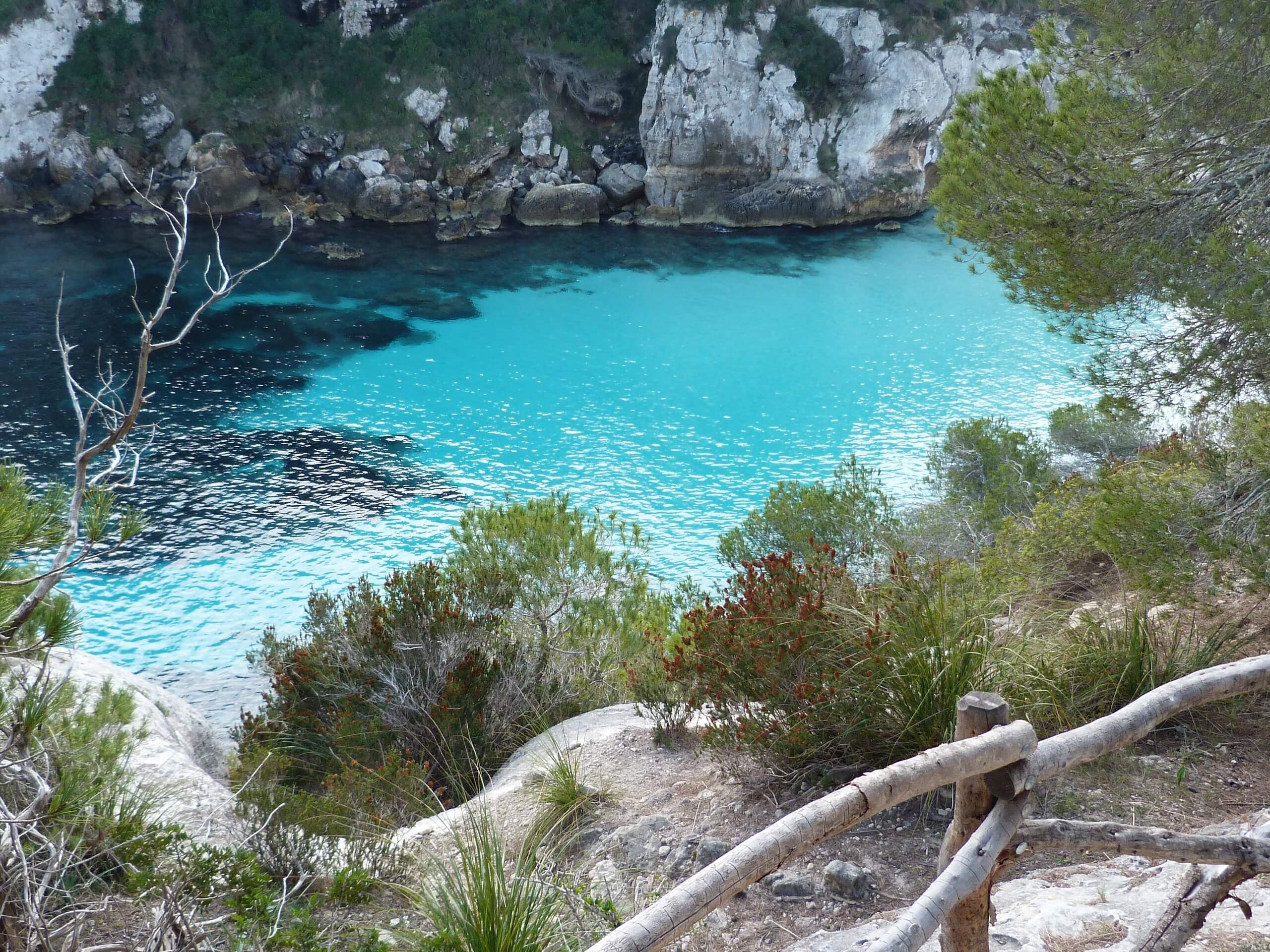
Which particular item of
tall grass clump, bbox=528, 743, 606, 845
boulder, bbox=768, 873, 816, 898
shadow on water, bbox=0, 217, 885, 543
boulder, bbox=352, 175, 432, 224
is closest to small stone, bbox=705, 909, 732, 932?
boulder, bbox=768, 873, 816, 898

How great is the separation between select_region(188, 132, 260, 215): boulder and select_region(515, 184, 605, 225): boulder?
31.6 ft

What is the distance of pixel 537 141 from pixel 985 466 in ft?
88.5

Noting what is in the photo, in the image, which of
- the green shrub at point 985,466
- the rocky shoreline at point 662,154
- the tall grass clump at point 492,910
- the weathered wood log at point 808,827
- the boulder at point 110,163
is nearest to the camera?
the weathered wood log at point 808,827

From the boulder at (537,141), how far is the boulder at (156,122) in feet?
43.5

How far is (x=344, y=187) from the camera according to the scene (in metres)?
33.4

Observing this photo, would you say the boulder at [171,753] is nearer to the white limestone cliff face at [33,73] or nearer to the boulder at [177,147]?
the boulder at [177,147]

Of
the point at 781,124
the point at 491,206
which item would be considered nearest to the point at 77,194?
the point at 491,206

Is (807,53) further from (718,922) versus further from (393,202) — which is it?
(718,922)

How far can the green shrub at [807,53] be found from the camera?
114ft

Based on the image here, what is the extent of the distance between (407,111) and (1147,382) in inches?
1382

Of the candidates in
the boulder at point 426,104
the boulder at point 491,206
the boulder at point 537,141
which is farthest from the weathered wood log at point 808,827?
the boulder at point 426,104

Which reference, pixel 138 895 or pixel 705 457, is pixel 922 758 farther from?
pixel 705 457

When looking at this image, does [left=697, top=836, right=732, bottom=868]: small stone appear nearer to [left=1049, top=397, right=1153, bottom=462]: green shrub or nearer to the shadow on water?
[left=1049, top=397, right=1153, bottom=462]: green shrub

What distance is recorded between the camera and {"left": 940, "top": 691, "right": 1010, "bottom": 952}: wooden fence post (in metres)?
2.11
